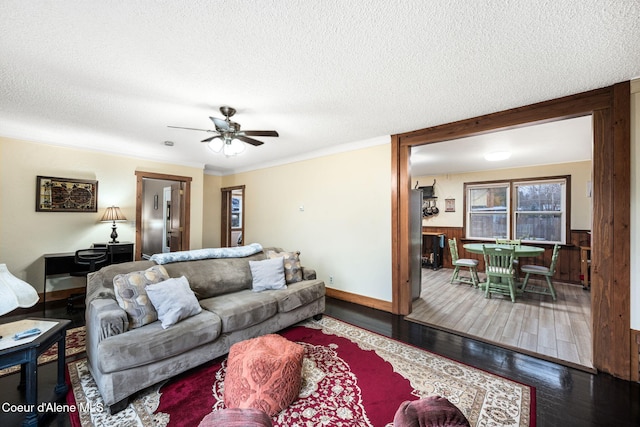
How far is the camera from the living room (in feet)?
6.79

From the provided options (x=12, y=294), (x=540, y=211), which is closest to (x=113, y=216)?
(x=12, y=294)

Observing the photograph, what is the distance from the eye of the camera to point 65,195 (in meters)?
4.12

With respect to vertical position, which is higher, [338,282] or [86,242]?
[86,242]

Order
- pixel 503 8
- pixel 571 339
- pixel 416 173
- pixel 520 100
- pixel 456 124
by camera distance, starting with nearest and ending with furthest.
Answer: pixel 503 8 → pixel 520 100 → pixel 571 339 → pixel 456 124 → pixel 416 173

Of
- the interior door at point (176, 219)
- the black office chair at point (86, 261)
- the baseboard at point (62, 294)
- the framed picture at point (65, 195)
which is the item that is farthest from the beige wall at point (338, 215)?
the baseboard at point (62, 294)

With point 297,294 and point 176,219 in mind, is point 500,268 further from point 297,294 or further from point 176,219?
point 176,219

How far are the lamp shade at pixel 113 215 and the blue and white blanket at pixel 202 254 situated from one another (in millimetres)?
1980

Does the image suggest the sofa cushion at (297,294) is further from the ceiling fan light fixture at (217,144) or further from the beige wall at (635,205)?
the beige wall at (635,205)

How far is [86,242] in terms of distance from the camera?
4.33 metres

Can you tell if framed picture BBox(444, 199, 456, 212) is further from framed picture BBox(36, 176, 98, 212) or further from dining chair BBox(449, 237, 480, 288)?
framed picture BBox(36, 176, 98, 212)

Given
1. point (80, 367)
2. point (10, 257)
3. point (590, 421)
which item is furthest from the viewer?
point (10, 257)

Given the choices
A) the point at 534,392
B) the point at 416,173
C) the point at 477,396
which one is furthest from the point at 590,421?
the point at 416,173

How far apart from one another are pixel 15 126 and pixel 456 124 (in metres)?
5.60

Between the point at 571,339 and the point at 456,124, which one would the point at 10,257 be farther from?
the point at 571,339
